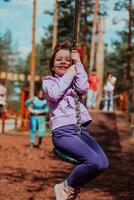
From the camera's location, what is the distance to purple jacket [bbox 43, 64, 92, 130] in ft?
17.4

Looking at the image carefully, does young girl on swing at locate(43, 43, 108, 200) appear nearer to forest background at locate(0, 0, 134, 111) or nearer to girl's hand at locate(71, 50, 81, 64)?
girl's hand at locate(71, 50, 81, 64)

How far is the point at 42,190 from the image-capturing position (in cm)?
882

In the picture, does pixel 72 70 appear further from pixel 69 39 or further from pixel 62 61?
pixel 69 39

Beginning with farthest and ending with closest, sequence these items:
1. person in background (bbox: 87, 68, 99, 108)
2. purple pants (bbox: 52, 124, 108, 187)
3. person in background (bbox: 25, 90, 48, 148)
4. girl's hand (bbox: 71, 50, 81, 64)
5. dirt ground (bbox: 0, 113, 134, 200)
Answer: person in background (bbox: 87, 68, 99, 108), person in background (bbox: 25, 90, 48, 148), dirt ground (bbox: 0, 113, 134, 200), girl's hand (bbox: 71, 50, 81, 64), purple pants (bbox: 52, 124, 108, 187)

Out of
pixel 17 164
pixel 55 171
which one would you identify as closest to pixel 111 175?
pixel 55 171

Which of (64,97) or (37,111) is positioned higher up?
(64,97)

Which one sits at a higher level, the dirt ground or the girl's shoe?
the girl's shoe

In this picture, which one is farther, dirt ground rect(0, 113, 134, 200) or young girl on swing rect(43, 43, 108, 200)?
dirt ground rect(0, 113, 134, 200)

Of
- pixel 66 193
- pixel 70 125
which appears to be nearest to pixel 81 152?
pixel 70 125

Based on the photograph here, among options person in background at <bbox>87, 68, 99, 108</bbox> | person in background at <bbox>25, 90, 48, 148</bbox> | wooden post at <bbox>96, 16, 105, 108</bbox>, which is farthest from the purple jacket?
wooden post at <bbox>96, 16, 105, 108</bbox>

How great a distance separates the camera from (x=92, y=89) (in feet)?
74.8

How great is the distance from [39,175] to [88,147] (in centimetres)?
575

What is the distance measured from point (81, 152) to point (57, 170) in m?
6.94

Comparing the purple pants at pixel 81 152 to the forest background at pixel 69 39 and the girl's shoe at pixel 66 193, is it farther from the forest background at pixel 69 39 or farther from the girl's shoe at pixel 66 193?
the forest background at pixel 69 39
